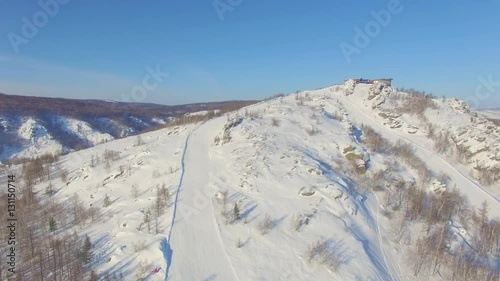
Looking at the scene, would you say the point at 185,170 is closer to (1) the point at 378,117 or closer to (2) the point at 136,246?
(2) the point at 136,246

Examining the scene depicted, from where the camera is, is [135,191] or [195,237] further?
[135,191]

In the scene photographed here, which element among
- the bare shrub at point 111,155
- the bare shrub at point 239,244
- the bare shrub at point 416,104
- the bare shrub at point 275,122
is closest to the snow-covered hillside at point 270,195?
the bare shrub at point 239,244

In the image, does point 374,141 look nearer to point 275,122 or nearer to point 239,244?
point 275,122

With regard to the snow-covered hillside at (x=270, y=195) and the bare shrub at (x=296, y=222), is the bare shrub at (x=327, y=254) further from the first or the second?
the bare shrub at (x=296, y=222)

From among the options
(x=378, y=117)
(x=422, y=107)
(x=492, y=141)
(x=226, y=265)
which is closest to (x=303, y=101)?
(x=378, y=117)

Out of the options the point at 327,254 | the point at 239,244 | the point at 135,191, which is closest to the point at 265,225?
the point at 239,244

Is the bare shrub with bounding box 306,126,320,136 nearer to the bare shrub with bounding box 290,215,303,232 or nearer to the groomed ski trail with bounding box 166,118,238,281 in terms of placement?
the groomed ski trail with bounding box 166,118,238,281
